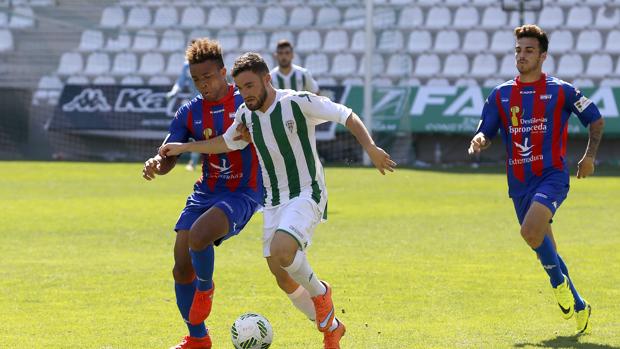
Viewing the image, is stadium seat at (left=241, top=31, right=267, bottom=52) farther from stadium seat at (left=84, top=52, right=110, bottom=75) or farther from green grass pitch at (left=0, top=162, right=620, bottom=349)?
green grass pitch at (left=0, top=162, right=620, bottom=349)

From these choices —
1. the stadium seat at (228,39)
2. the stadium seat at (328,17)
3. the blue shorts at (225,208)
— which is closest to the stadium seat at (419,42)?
the stadium seat at (328,17)

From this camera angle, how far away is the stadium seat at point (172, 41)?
2875 cm

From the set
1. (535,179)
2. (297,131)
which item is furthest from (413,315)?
(297,131)

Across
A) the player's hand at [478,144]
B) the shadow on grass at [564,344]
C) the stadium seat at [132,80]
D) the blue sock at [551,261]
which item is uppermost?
the player's hand at [478,144]

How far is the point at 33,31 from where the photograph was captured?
28.7m

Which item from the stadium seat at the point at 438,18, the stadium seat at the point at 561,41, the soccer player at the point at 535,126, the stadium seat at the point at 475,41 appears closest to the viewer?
the soccer player at the point at 535,126

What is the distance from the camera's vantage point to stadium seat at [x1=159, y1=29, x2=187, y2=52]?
94.3 ft

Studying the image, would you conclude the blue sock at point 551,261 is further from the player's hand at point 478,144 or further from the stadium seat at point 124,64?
the stadium seat at point 124,64

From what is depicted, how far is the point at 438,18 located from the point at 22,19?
Answer: 34.2 feet

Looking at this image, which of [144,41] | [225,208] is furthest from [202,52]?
[144,41]

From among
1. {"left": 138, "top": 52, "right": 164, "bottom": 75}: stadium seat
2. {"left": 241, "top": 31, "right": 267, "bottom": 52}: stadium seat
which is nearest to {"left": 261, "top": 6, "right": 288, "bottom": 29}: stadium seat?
{"left": 241, "top": 31, "right": 267, "bottom": 52}: stadium seat

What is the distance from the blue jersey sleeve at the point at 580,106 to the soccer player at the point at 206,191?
225 cm

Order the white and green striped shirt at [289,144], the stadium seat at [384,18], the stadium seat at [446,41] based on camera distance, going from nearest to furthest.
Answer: the white and green striped shirt at [289,144] < the stadium seat at [384,18] < the stadium seat at [446,41]

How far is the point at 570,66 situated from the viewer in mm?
26047
